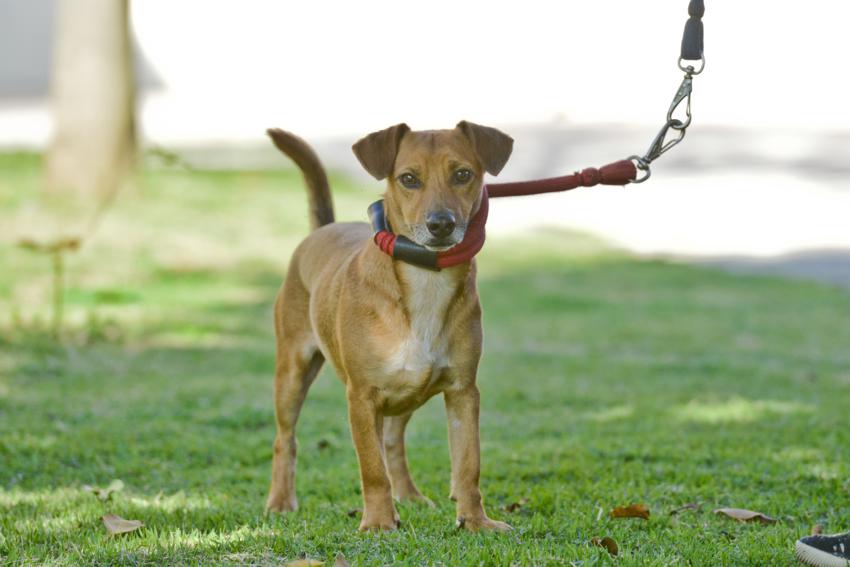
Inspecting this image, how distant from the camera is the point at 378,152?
5.10 metres

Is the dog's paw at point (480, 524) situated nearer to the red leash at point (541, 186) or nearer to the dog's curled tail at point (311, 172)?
the red leash at point (541, 186)

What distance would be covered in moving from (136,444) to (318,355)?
1.80 m

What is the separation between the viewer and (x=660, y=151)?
5.60m

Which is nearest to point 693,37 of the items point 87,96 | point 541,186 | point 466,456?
point 541,186

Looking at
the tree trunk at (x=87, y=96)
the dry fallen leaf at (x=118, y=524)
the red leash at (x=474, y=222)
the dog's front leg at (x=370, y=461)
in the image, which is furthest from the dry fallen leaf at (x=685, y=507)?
the tree trunk at (x=87, y=96)

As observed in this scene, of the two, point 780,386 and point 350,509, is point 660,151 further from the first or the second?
point 780,386

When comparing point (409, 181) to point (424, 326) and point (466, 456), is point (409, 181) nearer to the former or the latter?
point (424, 326)

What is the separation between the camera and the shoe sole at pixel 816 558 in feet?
14.0

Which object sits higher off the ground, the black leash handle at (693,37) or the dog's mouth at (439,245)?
the black leash handle at (693,37)

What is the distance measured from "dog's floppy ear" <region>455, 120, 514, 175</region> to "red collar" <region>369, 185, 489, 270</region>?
0.14 metres

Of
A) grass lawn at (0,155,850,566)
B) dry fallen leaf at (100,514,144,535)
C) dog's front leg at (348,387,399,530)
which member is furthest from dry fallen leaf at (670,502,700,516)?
dry fallen leaf at (100,514,144,535)

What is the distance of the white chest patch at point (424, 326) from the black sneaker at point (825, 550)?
151cm

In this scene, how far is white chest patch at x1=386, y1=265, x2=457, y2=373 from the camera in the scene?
4.95 meters

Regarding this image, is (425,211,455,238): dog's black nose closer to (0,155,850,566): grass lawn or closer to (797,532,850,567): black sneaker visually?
(0,155,850,566): grass lawn
